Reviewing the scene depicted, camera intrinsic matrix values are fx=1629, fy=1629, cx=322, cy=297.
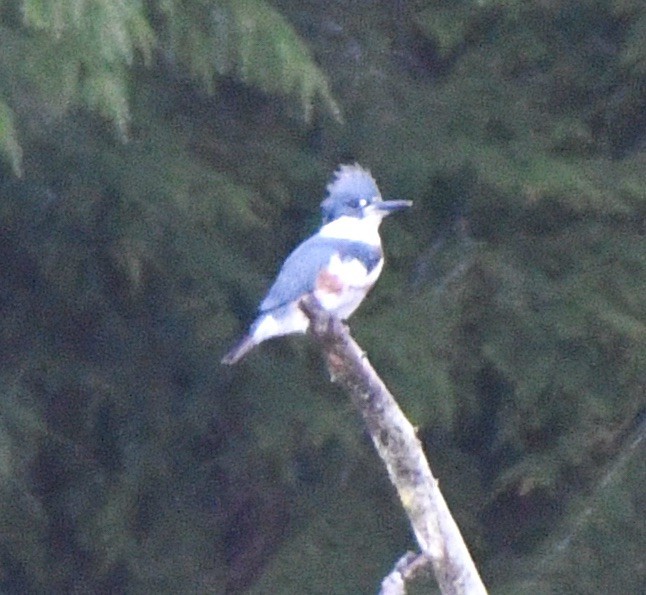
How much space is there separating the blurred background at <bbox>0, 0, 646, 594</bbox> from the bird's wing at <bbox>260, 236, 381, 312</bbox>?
0.48 m

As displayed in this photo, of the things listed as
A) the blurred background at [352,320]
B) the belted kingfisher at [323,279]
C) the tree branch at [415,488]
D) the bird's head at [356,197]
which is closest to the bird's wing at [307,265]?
the belted kingfisher at [323,279]

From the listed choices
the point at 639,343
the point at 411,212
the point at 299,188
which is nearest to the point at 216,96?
the point at 299,188

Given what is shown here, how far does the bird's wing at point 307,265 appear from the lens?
2.96 metres

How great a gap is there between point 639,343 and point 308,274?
3.00 feet

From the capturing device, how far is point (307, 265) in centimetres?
302

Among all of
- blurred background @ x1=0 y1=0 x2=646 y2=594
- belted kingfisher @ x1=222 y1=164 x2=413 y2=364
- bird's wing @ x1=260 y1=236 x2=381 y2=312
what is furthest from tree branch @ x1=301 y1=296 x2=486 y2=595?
blurred background @ x1=0 y1=0 x2=646 y2=594

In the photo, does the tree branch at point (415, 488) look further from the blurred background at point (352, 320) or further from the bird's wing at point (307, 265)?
the blurred background at point (352, 320)

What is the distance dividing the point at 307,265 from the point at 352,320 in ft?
2.22

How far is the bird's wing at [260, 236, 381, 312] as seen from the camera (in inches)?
117

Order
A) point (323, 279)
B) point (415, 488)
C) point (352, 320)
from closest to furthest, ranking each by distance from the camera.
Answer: point (415, 488), point (323, 279), point (352, 320)

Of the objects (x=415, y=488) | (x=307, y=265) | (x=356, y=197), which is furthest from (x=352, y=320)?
(x=415, y=488)

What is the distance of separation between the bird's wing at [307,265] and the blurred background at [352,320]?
48 cm

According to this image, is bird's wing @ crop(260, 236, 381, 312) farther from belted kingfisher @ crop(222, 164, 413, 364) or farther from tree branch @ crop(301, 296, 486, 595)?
tree branch @ crop(301, 296, 486, 595)

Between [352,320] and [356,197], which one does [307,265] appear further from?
[352,320]
